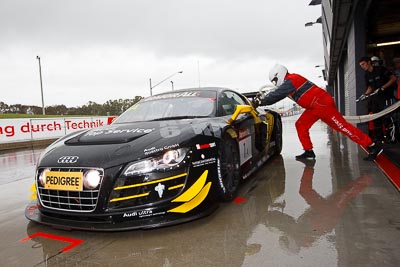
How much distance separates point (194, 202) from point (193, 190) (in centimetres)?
11

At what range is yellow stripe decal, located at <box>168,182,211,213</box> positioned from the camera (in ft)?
8.54

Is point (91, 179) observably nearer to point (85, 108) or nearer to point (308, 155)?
point (308, 155)

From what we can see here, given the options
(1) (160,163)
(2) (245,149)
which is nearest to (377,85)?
(2) (245,149)

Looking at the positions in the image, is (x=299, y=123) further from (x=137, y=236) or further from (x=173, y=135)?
(x=137, y=236)

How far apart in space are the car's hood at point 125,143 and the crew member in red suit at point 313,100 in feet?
7.21

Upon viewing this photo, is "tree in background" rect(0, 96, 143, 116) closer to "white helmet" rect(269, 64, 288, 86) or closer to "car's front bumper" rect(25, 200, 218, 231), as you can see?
"white helmet" rect(269, 64, 288, 86)

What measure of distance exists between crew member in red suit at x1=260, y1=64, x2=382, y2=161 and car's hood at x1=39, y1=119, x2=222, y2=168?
220 centimetres

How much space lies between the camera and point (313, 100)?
5.13 m

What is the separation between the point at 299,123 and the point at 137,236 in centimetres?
384

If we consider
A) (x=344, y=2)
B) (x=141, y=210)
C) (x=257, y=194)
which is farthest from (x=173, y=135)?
(x=344, y=2)

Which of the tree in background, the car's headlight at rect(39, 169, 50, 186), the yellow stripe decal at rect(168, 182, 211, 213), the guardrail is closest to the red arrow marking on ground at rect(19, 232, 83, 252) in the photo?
the car's headlight at rect(39, 169, 50, 186)

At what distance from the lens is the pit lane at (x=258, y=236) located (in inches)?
85.4

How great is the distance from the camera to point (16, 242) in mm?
2676

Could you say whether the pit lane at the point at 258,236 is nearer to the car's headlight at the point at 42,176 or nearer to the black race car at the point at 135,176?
the black race car at the point at 135,176
